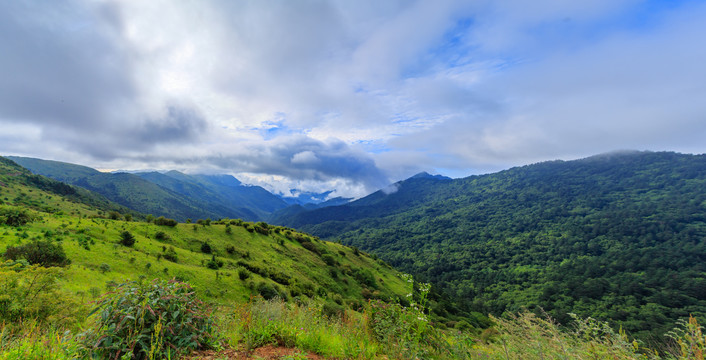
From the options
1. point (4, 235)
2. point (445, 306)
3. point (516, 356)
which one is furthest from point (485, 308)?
point (4, 235)

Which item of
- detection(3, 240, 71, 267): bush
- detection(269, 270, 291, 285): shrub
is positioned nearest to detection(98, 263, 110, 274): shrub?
detection(3, 240, 71, 267): bush

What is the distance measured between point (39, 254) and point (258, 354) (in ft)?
56.7

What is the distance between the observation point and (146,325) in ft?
12.5

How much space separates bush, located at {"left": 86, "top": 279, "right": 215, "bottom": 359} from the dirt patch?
0.16 meters

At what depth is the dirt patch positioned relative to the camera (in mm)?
4328

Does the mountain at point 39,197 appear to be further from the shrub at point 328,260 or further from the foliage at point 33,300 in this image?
the foliage at point 33,300

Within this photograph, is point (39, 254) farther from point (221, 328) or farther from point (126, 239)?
point (221, 328)

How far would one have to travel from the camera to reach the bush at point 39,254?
1293cm

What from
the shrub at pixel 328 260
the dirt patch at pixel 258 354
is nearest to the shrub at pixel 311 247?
the shrub at pixel 328 260

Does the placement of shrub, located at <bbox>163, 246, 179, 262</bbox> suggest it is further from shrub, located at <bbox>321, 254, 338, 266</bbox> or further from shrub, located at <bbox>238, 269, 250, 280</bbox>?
shrub, located at <bbox>321, 254, 338, 266</bbox>

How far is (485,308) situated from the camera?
282 feet

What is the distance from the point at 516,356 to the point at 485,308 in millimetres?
100147

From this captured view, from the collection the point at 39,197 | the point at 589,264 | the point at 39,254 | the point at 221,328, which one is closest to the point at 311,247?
the point at 39,254

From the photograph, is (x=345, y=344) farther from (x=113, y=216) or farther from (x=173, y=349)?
(x=113, y=216)
